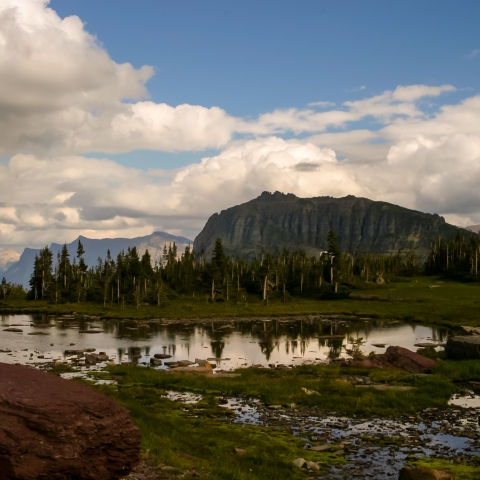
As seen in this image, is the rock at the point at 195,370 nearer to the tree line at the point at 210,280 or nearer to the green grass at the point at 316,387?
the green grass at the point at 316,387

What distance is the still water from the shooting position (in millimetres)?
60875

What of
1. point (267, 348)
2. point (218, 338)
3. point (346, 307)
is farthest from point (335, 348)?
point (346, 307)

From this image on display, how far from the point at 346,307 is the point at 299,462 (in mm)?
98517

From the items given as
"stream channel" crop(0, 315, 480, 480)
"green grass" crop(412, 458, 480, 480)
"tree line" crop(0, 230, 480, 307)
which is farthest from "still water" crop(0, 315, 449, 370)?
"tree line" crop(0, 230, 480, 307)

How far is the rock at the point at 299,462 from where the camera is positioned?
878 inches

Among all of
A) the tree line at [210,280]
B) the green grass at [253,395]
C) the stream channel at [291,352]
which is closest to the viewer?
the green grass at [253,395]

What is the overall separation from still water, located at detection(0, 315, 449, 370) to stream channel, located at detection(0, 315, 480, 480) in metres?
0.13

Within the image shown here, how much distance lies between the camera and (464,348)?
5322 cm

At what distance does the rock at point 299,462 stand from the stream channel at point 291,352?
1274 mm

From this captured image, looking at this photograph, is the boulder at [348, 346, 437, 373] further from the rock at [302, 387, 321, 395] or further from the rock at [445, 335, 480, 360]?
the rock at [302, 387, 321, 395]

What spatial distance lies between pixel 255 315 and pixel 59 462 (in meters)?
98.8

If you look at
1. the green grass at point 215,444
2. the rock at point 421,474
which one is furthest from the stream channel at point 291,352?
the rock at point 421,474

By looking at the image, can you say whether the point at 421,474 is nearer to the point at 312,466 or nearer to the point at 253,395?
the point at 312,466

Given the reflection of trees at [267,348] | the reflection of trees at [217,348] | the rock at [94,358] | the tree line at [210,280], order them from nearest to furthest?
the rock at [94,358] → the reflection of trees at [217,348] → the reflection of trees at [267,348] → the tree line at [210,280]
